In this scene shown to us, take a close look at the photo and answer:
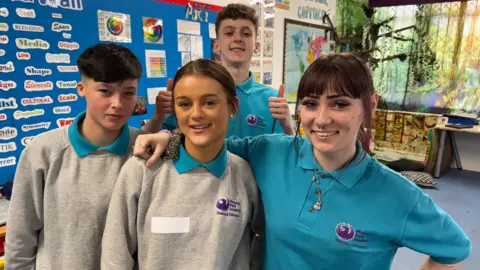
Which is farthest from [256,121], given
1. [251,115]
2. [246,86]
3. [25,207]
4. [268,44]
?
[268,44]

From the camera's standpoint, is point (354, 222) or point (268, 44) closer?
point (354, 222)

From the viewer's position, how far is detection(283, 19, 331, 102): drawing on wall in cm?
404

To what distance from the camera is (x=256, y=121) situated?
177 centimetres

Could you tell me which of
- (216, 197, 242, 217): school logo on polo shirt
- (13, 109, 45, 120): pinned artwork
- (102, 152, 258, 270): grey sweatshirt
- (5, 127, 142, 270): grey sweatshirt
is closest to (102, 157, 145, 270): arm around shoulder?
(102, 152, 258, 270): grey sweatshirt

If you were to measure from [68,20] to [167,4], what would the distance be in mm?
778

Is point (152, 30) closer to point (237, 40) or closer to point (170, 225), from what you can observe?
point (237, 40)

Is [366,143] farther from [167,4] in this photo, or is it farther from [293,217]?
[167,4]

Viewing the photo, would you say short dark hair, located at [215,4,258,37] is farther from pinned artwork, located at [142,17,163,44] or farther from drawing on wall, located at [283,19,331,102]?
drawing on wall, located at [283,19,331,102]

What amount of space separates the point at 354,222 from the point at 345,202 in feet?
0.21

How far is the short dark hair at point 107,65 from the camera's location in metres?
1.14

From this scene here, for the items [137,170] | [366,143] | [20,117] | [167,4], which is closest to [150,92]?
[167,4]

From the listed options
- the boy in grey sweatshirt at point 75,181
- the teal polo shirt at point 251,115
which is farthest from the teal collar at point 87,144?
the teal polo shirt at point 251,115

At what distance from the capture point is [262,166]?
1.22m

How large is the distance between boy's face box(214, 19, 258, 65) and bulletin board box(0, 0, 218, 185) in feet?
3.30
